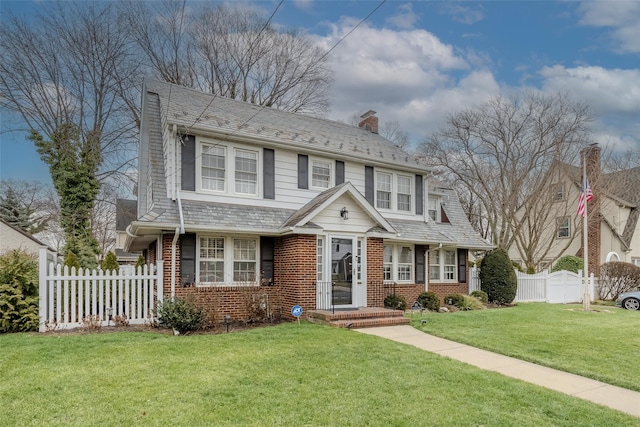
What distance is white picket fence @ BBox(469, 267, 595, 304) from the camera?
60.7 ft

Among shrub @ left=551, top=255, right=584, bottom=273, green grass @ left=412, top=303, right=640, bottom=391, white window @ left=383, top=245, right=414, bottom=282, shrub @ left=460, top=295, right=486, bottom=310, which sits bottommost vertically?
shrub @ left=460, top=295, right=486, bottom=310

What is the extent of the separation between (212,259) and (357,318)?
13.8 ft

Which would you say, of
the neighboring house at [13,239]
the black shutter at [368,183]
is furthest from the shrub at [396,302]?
the neighboring house at [13,239]

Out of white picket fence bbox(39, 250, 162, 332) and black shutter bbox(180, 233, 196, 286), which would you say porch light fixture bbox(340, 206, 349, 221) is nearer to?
black shutter bbox(180, 233, 196, 286)

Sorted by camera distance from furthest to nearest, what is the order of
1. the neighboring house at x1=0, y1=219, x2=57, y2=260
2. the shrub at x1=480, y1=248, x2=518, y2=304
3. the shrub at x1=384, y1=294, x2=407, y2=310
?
the neighboring house at x1=0, y1=219, x2=57, y2=260 → the shrub at x1=480, y1=248, x2=518, y2=304 → the shrub at x1=384, y1=294, x2=407, y2=310

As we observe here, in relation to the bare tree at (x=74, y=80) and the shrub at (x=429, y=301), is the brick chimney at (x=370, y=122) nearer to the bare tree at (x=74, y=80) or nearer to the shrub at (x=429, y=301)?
the shrub at (x=429, y=301)

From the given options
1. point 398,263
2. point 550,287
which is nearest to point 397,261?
point 398,263

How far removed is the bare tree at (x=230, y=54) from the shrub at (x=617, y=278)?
19515mm

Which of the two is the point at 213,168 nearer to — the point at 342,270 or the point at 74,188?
the point at 342,270

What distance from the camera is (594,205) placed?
920 inches

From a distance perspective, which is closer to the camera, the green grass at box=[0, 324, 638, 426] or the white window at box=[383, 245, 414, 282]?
the green grass at box=[0, 324, 638, 426]

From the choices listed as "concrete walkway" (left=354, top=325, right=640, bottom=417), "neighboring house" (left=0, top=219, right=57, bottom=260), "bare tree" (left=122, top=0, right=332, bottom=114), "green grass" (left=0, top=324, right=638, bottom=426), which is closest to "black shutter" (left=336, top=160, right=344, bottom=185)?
"concrete walkway" (left=354, top=325, right=640, bottom=417)

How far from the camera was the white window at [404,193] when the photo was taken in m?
15.1

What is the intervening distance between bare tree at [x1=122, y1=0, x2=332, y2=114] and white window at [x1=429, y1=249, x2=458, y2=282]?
53.0 ft
